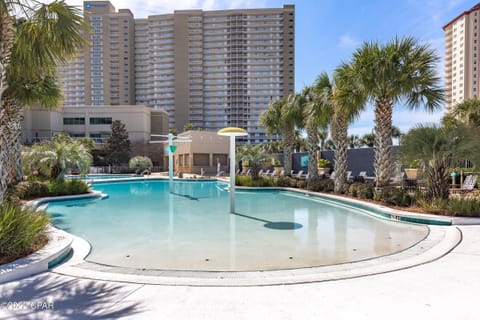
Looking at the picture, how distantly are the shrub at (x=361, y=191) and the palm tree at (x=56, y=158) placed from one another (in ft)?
39.3

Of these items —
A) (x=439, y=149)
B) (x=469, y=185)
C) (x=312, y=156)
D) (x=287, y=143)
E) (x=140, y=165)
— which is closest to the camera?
(x=439, y=149)

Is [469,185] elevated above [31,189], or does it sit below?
above

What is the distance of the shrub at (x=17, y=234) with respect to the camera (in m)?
4.02

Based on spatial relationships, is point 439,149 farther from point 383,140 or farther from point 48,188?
point 48,188

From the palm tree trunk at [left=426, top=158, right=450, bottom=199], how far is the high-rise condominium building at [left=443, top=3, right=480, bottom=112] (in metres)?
85.7

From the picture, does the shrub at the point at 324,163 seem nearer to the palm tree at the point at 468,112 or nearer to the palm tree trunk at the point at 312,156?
the palm tree trunk at the point at 312,156

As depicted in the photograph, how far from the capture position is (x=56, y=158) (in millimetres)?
13203

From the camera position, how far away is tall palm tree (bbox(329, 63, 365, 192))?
9.95m

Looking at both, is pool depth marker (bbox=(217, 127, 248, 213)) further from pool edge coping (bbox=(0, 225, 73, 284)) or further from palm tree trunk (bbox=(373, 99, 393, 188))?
pool edge coping (bbox=(0, 225, 73, 284))

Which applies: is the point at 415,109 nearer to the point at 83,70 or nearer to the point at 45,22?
the point at 45,22

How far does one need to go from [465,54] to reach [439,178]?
98.0m

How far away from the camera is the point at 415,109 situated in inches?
376

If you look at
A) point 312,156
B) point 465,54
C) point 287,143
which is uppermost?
point 465,54

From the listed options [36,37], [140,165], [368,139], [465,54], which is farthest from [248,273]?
[465,54]
